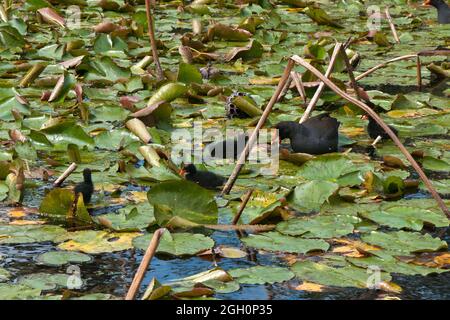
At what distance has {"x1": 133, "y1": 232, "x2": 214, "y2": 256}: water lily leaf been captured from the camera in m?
2.92

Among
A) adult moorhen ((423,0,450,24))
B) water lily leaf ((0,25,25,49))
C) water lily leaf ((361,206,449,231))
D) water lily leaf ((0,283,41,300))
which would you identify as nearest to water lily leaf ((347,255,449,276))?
water lily leaf ((361,206,449,231))

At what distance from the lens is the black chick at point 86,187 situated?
3.37 meters

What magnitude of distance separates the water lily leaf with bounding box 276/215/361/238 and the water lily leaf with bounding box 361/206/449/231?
7cm

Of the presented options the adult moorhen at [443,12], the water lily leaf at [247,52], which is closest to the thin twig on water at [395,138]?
the water lily leaf at [247,52]

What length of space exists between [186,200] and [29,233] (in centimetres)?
49

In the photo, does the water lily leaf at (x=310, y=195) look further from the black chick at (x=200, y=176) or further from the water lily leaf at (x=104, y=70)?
the water lily leaf at (x=104, y=70)

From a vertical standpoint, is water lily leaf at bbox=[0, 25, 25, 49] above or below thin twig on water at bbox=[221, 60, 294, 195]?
below

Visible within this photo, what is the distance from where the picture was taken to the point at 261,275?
275 cm

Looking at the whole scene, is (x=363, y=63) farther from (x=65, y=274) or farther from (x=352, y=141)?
(x=65, y=274)

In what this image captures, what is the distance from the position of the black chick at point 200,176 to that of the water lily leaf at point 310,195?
329mm

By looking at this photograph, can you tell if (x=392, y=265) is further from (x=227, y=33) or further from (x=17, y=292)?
(x=227, y=33)

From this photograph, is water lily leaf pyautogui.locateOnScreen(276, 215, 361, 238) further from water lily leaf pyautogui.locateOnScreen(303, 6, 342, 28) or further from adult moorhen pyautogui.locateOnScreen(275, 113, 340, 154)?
water lily leaf pyautogui.locateOnScreen(303, 6, 342, 28)

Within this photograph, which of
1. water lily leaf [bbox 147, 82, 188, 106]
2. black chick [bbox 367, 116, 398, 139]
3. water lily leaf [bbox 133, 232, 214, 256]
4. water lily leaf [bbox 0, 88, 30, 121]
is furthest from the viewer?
water lily leaf [bbox 147, 82, 188, 106]

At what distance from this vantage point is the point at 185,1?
7.92 metres
